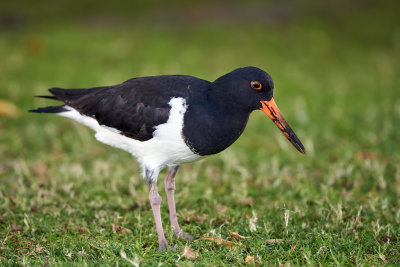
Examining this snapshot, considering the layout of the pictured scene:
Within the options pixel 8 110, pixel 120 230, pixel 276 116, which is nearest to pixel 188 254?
pixel 120 230

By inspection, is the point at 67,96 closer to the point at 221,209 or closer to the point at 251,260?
the point at 221,209

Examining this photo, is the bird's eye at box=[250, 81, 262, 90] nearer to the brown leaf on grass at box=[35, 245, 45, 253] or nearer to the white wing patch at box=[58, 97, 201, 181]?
the white wing patch at box=[58, 97, 201, 181]

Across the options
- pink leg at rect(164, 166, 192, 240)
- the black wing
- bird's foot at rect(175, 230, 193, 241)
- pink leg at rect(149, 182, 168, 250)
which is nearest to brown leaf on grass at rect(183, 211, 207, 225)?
pink leg at rect(164, 166, 192, 240)

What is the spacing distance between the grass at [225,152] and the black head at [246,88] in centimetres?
120

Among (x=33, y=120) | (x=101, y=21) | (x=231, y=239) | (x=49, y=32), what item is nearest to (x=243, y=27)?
(x=101, y=21)

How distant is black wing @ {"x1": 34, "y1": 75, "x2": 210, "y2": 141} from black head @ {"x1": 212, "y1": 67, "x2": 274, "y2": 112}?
29 centimetres

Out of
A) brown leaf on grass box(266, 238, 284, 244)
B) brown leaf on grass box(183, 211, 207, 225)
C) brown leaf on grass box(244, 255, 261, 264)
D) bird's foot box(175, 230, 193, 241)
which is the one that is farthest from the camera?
brown leaf on grass box(183, 211, 207, 225)

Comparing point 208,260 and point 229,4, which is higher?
point 229,4

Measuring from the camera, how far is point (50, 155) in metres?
7.59

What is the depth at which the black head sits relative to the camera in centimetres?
482

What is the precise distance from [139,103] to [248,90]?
121 centimetres

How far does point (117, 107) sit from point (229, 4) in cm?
1056

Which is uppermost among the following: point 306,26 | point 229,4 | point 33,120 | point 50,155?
point 229,4

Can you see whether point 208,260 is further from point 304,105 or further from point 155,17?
point 155,17
